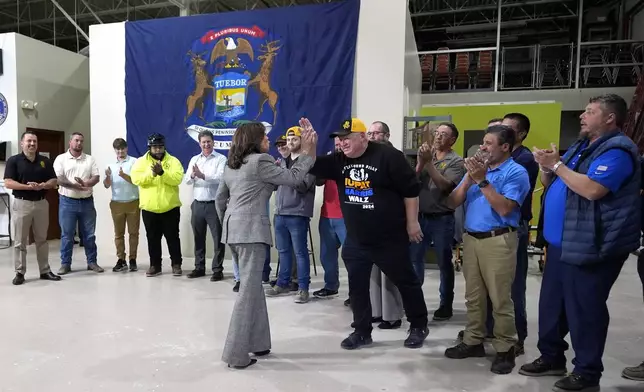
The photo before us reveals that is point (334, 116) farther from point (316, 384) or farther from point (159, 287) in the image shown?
point (316, 384)

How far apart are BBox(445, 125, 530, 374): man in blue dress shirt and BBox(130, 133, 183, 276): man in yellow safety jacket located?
3.37 meters

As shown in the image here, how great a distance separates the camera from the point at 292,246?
4289 mm

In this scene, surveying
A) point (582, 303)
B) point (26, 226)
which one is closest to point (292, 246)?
point (582, 303)

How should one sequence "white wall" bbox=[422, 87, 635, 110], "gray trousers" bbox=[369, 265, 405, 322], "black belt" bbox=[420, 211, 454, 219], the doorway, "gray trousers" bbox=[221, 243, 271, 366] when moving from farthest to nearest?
"white wall" bbox=[422, 87, 635, 110]
the doorway
"black belt" bbox=[420, 211, 454, 219]
"gray trousers" bbox=[369, 265, 405, 322]
"gray trousers" bbox=[221, 243, 271, 366]

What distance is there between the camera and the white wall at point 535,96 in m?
9.61

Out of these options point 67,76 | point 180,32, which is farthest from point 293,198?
point 67,76

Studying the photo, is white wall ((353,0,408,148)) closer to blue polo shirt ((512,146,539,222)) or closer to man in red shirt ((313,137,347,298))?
man in red shirt ((313,137,347,298))

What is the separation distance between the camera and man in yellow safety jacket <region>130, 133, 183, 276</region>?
15.7 feet

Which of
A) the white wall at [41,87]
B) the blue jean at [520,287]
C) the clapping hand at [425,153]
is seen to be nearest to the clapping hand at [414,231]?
the clapping hand at [425,153]

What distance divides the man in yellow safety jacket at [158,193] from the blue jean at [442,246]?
Answer: 279 centimetres

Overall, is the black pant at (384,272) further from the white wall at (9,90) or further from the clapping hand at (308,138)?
the white wall at (9,90)

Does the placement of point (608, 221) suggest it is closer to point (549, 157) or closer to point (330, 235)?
point (549, 157)

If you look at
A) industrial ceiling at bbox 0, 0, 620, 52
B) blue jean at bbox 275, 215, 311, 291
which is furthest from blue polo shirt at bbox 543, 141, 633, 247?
industrial ceiling at bbox 0, 0, 620, 52

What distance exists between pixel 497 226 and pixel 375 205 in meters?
0.71
